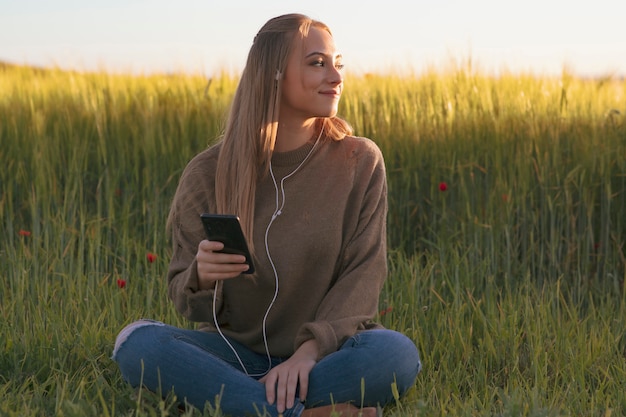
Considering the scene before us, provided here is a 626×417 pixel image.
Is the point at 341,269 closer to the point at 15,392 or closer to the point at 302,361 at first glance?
the point at 302,361

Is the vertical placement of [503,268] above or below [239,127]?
below

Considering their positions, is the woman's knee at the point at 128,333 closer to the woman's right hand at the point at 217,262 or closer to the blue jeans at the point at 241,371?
the blue jeans at the point at 241,371

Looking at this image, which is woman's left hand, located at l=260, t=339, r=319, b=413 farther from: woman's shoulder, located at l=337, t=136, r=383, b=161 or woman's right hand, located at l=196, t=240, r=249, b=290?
woman's shoulder, located at l=337, t=136, r=383, b=161

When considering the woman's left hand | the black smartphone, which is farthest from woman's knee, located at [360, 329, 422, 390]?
the black smartphone

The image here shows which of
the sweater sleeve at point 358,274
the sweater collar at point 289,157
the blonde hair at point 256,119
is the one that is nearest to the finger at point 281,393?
the sweater sleeve at point 358,274

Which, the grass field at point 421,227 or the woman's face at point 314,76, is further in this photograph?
the grass field at point 421,227

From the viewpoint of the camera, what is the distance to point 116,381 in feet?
7.92

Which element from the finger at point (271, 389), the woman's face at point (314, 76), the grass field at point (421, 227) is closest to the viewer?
the finger at point (271, 389)

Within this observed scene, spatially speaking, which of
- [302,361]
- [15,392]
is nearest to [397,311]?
[302,361]

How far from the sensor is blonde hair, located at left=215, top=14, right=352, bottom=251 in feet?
7.30

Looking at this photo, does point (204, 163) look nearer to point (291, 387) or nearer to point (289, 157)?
point (289, 157)

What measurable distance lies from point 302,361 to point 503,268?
62.9 inches

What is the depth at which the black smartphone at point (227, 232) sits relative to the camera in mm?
1957

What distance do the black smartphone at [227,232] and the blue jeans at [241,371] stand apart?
0.93ft
